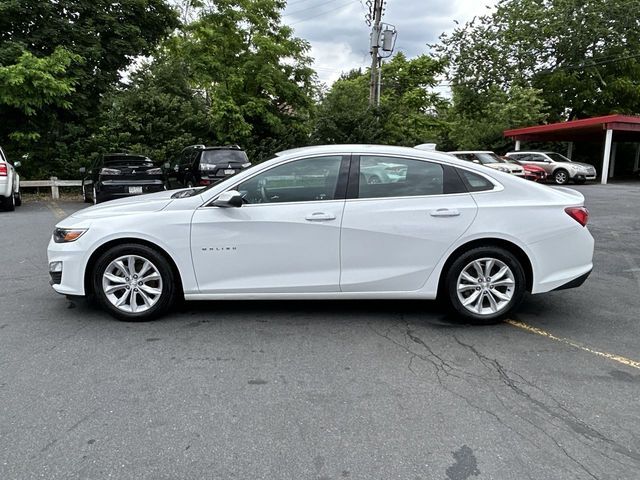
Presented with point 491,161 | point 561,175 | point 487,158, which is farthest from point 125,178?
point 561,175

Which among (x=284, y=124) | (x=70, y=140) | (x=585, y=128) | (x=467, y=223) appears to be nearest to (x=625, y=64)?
(x=585, y=128)

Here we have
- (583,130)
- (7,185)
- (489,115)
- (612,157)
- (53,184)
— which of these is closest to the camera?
(7,185)

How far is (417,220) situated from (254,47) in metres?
18.6

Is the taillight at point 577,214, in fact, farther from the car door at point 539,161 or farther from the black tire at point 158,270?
the car door at point 539,161

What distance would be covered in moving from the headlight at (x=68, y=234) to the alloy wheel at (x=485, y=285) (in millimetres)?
3420

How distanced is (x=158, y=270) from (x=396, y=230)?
2154 mm

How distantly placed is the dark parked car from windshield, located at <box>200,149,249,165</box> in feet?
4.18

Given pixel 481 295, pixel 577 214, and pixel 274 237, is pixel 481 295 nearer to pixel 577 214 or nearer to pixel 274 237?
pixel 577 214

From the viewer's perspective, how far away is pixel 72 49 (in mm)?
17047

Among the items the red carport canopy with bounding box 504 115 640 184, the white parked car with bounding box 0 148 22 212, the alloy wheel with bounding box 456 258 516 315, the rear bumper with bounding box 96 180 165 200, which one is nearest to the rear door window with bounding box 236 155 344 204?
the alloy wheel with bounding box 456 258 516 315

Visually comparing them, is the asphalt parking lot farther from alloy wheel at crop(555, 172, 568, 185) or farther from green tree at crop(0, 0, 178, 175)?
alloy wheel at crop(555, 172, 568, 185)

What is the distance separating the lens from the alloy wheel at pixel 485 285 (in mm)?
4625

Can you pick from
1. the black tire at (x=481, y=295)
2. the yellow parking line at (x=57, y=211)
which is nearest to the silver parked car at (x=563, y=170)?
the yellow parking line at (x=57, y=211)

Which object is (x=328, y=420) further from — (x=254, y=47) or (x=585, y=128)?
(x=585, y=128)
